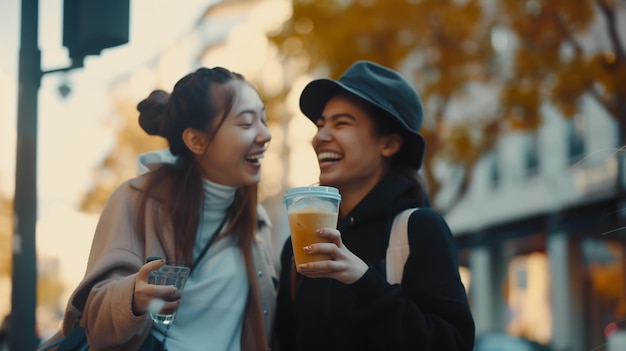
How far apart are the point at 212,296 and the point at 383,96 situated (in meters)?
0.88

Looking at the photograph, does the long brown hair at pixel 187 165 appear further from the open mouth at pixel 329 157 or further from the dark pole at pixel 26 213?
the dark pole at pixel 26 213

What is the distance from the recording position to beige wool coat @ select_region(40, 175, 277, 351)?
8.79ft

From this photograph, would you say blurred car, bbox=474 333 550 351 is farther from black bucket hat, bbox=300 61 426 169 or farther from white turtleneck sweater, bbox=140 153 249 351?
white turtleneck sweater, bbox=140 153 249 351

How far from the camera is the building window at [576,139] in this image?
21828mm

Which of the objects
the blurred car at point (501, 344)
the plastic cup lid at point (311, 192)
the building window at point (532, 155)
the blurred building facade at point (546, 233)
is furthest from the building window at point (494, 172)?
the plastic cup lid at point (311, 192)

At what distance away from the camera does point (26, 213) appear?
12.0 ft

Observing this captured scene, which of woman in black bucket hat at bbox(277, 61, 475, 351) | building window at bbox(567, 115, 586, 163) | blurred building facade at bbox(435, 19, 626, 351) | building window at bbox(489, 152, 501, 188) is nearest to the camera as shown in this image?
woman in black bucket hat at bbox(277, 61, 475, 351)

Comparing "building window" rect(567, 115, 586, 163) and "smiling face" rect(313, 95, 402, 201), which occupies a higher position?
"building window" rect(567, 115, 586, 163)

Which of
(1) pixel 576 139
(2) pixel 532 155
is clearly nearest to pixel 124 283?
(1) pixel 576 139

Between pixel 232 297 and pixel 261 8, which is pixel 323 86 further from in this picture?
pixel 261 8

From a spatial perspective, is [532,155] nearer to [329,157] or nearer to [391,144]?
[391,144]

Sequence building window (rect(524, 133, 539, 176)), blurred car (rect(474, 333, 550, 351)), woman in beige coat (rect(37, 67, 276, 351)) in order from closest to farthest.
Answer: woman in beige coat (rect(37, 67, 276, 351))
blurred car (rect(474, 333, 550, 351))
building window (rect(524, 133, 539, 176))

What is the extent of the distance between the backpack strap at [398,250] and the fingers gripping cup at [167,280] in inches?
25.4

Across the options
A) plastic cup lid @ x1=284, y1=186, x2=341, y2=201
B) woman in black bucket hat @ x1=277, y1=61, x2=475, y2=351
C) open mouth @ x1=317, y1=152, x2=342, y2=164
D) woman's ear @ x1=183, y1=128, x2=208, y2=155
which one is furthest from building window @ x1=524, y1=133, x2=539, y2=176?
plastic cup lid @ x1=284, y1=186, x2=341, y2=201
